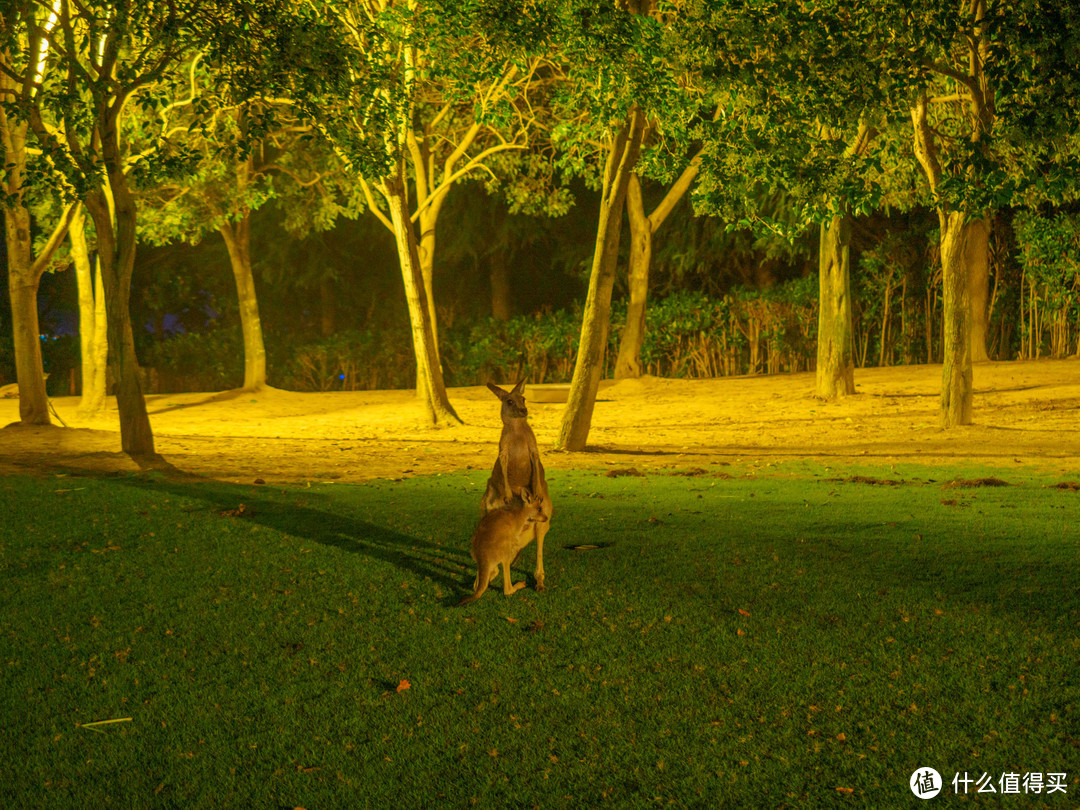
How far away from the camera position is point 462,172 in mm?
19156

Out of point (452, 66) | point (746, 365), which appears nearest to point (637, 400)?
point (746, 365)

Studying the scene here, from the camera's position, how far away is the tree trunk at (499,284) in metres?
31.8

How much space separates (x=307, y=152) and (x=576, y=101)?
11.9 metres

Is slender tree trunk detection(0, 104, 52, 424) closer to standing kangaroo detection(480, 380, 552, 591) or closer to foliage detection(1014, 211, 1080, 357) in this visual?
standing kangaroo detection(480, 380, 552, 591)

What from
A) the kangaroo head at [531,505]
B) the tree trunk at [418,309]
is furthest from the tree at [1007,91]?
the tree trunk at [418,309]

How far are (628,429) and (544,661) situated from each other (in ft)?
43.2

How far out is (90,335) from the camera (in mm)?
20188

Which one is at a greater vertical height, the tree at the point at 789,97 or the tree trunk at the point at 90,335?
the tree at the point at 789,97

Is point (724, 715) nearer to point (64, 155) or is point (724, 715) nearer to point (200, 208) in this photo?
point (64, 155)

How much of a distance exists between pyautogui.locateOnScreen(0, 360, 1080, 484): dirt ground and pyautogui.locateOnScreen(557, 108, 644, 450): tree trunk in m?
0.74

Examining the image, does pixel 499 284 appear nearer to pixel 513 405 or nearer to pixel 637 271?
pixel 637 271

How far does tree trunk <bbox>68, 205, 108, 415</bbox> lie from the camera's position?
19703 millimetres

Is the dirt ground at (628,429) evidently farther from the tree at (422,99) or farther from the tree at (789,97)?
the tree at (789,97)

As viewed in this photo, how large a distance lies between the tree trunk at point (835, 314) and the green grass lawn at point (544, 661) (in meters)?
11.0
